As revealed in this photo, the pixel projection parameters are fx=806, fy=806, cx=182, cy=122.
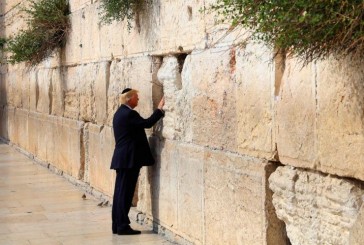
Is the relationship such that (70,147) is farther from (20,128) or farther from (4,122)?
(4,122)

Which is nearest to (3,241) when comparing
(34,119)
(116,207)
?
(116,207)

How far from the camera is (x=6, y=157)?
672 inches

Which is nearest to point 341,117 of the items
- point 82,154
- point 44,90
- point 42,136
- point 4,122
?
point 82,154

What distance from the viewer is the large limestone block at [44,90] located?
47.4 feet

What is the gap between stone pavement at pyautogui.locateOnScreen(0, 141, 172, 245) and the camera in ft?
27.3

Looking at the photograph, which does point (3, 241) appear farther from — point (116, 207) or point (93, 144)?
point (93, 144)

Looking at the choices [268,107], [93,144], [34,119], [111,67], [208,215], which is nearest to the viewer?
[268,107]

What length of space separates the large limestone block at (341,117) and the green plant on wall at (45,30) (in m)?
8.23

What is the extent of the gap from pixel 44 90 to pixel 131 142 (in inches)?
272

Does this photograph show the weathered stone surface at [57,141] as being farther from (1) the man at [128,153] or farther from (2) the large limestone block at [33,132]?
(1) the man at [128,153]

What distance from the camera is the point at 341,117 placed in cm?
495

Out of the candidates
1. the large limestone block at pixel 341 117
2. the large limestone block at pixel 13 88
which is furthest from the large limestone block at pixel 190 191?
the large limestone block at pixel 13 88

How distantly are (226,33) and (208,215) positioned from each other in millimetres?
1628

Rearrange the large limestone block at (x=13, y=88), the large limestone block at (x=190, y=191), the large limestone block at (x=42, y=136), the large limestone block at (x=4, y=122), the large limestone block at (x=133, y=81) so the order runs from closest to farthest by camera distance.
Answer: the large limestone block at (x=190, y=191), the large limestone block at (x=133, y=81), the large limestone block at (x=42, y=136), the large limestone block at (x=13, y=88), the large limestone block at (x=4, y=122)
